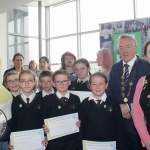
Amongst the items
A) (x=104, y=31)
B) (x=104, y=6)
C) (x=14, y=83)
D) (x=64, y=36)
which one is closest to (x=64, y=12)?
(x=64, y=36)

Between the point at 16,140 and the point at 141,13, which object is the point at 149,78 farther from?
the point at 141,13

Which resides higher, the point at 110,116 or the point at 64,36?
the point at 64,36

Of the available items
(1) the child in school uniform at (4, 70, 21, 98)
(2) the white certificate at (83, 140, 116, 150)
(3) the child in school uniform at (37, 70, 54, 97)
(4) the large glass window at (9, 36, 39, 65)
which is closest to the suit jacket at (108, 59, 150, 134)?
(2) the white certificate at (83, 140, 116, 150)

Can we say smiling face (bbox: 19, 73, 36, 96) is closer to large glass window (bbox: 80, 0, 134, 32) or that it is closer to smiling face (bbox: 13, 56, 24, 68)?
smiling face (bbox: 13, 56, 24, 68)

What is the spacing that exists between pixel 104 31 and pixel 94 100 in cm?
445

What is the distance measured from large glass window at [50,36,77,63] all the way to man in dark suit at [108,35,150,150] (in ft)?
20.0

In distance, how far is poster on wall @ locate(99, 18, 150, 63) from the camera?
19.7 ft

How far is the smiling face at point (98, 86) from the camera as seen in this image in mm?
2654

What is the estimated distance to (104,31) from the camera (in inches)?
263

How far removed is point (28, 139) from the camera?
250 cm

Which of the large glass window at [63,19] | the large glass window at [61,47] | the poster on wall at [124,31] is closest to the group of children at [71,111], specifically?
the poster on wall at [124,31]

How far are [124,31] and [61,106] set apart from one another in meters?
4.41

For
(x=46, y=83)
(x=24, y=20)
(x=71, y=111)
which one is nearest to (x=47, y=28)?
(x=24, y=20)

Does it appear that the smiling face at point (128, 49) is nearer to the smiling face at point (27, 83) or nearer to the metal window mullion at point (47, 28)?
the smiling face at point (27, 83)
